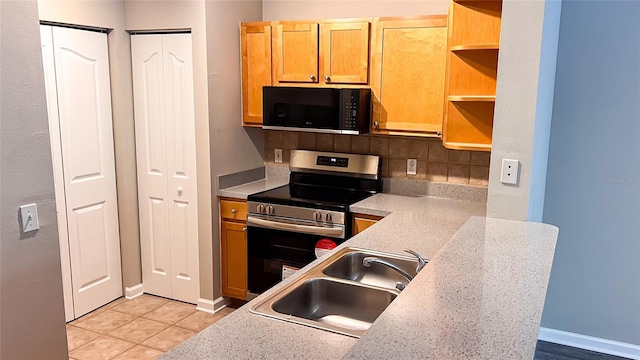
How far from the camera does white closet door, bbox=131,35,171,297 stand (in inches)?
142

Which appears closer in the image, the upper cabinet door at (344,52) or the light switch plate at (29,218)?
the light switch plate at (29,218)

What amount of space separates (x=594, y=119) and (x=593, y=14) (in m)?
0.61

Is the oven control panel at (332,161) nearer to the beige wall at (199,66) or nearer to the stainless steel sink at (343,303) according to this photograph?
the beige wall at (199,66)

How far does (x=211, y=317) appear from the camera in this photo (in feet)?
11.7

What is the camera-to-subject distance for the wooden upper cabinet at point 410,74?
119 inches

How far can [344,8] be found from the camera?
11.6 ft

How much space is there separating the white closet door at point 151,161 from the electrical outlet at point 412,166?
5.76ft

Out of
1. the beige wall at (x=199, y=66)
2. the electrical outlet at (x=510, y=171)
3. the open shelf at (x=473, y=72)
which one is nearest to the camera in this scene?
the electrical outlet at (x=510, y=171)

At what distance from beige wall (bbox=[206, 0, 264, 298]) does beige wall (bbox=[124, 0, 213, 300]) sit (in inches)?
→ 1.5

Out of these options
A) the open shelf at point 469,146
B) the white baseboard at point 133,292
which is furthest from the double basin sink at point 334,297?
the white baseboard at point 133,292

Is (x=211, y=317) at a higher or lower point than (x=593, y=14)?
lower

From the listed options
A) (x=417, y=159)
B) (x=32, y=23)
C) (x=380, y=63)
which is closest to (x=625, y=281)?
(x=417, y=159)

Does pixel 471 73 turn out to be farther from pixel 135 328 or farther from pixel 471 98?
pixel 135 328

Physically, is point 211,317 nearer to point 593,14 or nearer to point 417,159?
point 417,159
